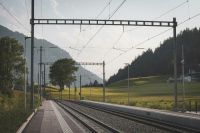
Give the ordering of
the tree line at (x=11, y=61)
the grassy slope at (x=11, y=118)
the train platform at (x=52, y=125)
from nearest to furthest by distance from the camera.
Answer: the grassy slope at (x=11, y=118)
the train platform at (x=52, y=125)
the tree line at (x=11, y=61)

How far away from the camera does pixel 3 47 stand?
12575 cm

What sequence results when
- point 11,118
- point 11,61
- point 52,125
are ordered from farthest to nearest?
point 11,61 → point 11,118 → point 52,125

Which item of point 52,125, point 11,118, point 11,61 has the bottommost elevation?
point 52,125

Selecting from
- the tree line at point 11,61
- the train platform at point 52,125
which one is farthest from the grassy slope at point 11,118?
Result: the tree line at point 11,61

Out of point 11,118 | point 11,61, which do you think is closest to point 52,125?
point 11,118

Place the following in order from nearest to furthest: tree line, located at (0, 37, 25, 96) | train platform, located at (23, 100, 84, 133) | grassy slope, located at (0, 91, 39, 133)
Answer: grassy slope, located at (0, 91, 39, 133), train platform, located at (23, 100, 84, 133), tree line, located at (0, 37, 25, 96)

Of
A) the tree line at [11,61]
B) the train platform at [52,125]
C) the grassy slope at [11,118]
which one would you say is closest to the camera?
the grassy slope at [11,118]

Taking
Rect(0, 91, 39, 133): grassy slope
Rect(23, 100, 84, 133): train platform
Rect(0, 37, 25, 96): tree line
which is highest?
Rect(0, 37, 25, 96): tree line

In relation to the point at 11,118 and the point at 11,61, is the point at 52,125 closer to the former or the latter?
the point at 11,118

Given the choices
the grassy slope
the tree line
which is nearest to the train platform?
the grassy slope

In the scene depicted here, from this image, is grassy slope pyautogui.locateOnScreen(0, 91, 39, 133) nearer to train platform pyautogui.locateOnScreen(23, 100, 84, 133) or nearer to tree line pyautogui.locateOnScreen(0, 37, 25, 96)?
train platform pyautogui.locateOnScreen(23, 100, 84, 133)

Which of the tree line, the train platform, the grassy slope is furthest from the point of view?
the tree line

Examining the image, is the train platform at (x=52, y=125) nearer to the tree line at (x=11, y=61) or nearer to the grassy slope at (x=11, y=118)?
the grassy slope at (x=11, y=118)

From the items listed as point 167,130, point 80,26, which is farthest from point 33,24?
point 167,130
